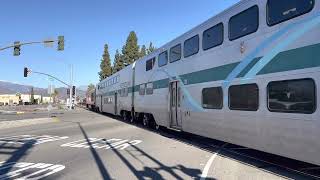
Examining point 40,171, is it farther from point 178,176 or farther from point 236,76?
point 236,76

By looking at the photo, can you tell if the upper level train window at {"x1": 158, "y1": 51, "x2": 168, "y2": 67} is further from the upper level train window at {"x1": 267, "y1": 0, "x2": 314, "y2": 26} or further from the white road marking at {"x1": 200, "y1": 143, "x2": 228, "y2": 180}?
the upper level train window at {"x1": 267, "y1": 0, "x2": 314, "y2": 26}

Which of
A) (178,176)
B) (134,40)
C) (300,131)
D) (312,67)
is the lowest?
(178,176)

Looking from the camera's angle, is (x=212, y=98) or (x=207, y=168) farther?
(x=212, y=98)

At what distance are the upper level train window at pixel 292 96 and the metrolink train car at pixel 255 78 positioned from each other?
19mm

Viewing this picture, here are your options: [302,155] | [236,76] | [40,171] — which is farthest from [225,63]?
[40,171]

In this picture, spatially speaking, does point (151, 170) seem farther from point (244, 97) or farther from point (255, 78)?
point (255, 78)

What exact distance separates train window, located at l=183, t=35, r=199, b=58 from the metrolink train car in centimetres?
3

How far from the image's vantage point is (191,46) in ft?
51.6

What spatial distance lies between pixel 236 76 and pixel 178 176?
3343mm

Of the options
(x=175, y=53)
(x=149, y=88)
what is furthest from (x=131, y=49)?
(x=175, y=53)

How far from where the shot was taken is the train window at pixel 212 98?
1293 cm

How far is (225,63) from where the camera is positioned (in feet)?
41.2

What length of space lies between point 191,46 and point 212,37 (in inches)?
79.1

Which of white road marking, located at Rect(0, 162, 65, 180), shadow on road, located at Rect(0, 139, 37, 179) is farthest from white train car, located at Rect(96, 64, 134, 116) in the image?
white road marking, located at Rect(0, 162, 65, 180)
